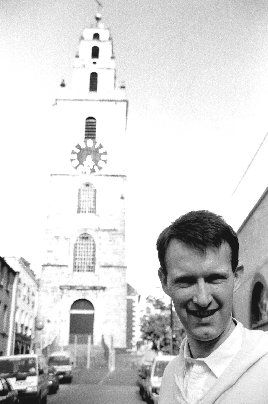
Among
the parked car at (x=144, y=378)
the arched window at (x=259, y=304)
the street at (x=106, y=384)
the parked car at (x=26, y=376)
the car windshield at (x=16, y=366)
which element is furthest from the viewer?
the street at (x=106, y=384)

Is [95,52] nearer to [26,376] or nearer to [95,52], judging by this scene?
[95,52]

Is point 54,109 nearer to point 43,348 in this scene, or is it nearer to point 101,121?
point 101,121

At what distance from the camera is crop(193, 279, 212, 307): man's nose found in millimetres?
1585

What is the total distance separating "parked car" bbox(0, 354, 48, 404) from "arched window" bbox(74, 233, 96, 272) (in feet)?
85.9

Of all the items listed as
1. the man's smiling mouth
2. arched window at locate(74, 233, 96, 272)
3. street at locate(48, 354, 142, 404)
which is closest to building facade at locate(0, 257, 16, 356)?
street at locate(48, 354, 142, 404)

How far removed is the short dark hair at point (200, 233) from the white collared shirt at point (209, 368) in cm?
25

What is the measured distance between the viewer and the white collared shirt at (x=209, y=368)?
154cm

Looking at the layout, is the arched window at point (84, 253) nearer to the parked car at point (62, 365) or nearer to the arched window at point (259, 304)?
the parked car at point (62, 365)

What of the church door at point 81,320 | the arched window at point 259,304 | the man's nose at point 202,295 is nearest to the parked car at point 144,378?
the arched window at point 259,304

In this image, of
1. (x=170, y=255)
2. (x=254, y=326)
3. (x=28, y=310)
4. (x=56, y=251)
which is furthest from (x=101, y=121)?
(x=170, y=255)

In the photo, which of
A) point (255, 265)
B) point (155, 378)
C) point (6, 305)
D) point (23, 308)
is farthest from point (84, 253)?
point (255, 265)

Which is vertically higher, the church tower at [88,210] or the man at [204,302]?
the church tower at [88,210]

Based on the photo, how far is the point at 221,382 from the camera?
1449 mm

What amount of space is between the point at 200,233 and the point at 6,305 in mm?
35234
